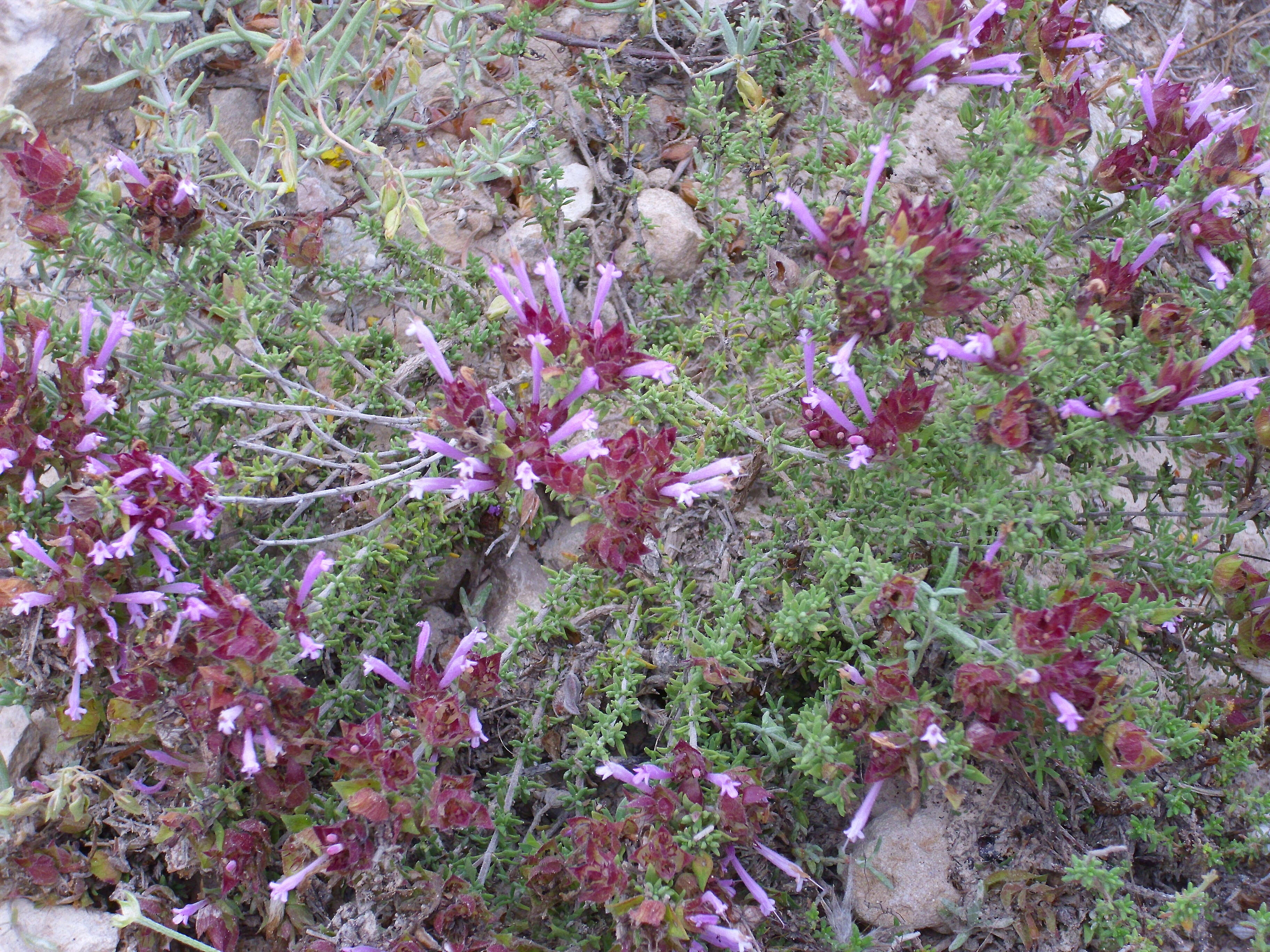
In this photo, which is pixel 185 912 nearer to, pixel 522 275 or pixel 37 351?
pixel 37 351

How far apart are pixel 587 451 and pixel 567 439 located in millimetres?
288

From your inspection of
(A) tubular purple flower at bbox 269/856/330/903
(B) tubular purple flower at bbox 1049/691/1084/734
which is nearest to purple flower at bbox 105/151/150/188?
(A) tubular purple flower at bbox 269/856/330/903

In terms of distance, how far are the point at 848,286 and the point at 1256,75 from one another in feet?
13.2

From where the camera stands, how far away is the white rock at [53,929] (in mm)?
3146

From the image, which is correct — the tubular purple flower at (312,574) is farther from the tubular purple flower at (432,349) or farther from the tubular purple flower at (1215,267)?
the tubular purple flower at (1215,267)

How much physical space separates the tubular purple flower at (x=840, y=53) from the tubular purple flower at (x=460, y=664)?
101 inches

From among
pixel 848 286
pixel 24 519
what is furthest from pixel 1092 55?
pixel 24 519

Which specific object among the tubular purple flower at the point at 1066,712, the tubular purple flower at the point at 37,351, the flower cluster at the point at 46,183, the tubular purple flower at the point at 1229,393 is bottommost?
the tubular purple flower at the point at 1066,712

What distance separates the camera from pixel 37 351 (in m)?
3.36

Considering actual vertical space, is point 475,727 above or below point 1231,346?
below

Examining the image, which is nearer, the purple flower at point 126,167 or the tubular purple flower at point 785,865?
the tubular purple flower at point 785,865

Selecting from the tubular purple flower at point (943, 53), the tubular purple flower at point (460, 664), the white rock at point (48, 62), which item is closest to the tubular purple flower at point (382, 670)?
the tubular purple flower at point (460, 664)

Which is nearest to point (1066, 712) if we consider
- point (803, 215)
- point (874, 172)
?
point (803, 215)

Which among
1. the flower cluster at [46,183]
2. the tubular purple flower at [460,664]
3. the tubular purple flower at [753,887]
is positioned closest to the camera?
the tubular purple flower at [753,887]
